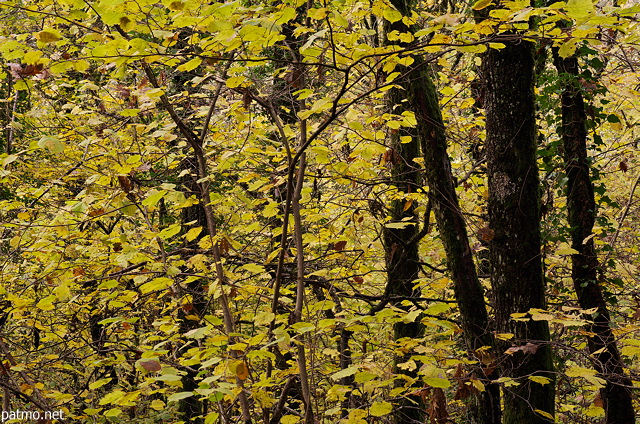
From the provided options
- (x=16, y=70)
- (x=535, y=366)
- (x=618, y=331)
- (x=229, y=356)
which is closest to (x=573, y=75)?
(x=618, y=331)

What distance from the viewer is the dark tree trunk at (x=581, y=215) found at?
456 cm

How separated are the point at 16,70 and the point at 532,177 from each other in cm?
333

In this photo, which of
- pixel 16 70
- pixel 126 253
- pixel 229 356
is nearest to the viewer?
pixel 229 356

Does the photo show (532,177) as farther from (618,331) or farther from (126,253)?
(126,253)

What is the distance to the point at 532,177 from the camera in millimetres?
3344

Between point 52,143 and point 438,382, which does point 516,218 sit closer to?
point 438,382

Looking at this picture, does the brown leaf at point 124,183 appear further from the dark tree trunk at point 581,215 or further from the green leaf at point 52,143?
the dark tree trunk at point 581,215

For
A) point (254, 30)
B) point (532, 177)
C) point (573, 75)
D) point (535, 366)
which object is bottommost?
point (535, 366)

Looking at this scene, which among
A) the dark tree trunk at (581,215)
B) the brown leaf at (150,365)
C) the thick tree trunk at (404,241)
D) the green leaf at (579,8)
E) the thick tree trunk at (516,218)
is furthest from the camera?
the thick tree trunk at (404,241)

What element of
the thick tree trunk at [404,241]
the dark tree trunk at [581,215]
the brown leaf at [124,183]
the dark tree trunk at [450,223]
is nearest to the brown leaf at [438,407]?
the dark tree trunk at [450,223]

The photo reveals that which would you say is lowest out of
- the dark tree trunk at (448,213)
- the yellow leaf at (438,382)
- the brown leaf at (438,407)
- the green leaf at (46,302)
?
the brown leaf at (438,407)

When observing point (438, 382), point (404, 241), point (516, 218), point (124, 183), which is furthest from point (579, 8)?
point (404, 241)

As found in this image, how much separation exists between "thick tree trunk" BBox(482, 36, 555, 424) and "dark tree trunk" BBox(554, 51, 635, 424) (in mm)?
1468

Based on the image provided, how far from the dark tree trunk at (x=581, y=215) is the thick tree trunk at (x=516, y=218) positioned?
147 cm
